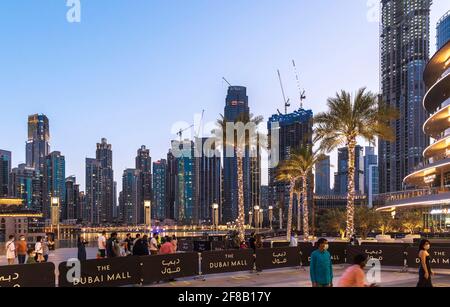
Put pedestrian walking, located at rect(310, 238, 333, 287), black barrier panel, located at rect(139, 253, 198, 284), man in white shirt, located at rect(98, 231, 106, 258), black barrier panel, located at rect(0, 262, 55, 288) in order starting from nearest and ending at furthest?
pedestrian walking, located at rect(310, 238, 333, 287) < black barrier panel, located at rect(0, 262, 55, 288) < black barrier panel, located at rect(139, 253, 198, 284) < man in white shirt, located at rect(98, 231, 106, 258)

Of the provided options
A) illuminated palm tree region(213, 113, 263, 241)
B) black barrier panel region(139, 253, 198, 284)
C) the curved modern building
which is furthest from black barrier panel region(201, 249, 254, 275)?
the curved modern building

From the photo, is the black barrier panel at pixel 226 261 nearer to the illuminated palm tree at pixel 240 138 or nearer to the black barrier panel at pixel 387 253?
the black barrier panel at pixel 387 253

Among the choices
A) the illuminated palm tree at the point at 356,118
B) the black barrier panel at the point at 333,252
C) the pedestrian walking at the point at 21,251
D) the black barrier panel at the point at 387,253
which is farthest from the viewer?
the illuminated palm tree at the point at 356,118

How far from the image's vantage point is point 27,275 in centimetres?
1401

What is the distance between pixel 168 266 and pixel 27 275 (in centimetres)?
598

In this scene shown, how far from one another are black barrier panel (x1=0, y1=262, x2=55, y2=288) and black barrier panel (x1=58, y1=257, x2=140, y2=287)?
0.43m

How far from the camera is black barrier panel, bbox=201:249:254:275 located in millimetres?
20297

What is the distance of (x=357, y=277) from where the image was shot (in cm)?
848

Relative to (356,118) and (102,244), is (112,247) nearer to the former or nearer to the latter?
(102,244)

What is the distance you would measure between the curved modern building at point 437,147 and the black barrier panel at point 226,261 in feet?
104

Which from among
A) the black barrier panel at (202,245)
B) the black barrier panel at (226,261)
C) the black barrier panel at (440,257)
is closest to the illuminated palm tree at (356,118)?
the black barrier panel at (202,245)

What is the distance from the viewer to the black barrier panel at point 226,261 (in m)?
20.3

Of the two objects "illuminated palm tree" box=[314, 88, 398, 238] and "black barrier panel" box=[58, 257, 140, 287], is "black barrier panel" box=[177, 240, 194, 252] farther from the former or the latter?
"black barrier panel" box=[58, 257, 140, 287]
